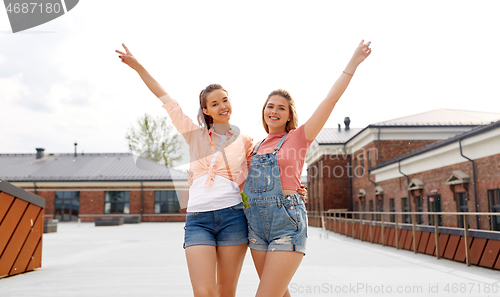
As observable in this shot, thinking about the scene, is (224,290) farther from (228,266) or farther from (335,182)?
(335,182)

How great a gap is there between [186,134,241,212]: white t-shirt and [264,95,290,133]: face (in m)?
0.48

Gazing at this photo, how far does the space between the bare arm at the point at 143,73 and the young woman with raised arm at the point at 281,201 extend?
2.67 ft

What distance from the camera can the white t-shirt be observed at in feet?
8.72

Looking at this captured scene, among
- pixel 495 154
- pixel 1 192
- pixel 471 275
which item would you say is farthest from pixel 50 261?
pixel 495 154

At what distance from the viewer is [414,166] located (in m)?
17.7

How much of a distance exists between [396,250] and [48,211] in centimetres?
3426

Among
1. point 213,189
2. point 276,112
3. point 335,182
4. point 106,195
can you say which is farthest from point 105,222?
point 276,112

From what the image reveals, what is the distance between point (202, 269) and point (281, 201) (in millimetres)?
634

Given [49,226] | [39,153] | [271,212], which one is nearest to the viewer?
[271,212]

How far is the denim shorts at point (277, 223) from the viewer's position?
2.51 metres

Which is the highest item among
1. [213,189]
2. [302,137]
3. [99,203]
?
[302,137]

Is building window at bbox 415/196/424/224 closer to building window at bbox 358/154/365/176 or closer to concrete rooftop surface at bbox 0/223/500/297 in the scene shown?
concrete rooftop surface at bbox 0/223/500/297

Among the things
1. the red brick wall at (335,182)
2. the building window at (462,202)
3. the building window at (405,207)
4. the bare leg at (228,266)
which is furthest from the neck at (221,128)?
the red brick wall at (335,182)

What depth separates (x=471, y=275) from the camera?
7164mm
